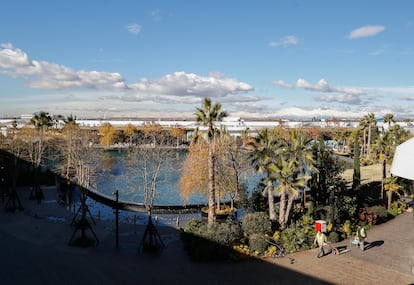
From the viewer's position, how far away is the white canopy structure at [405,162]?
3479 mm

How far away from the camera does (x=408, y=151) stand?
12.0 feet

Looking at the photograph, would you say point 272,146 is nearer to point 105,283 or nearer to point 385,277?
point 385,277

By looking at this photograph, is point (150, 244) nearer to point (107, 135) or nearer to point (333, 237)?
A: point (333, 237)

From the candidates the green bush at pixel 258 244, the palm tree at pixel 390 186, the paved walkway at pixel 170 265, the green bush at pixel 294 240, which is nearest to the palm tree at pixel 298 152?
the green bush at pixel 294 240

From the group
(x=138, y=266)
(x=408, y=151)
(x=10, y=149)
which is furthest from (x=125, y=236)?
(x=10, y=149)

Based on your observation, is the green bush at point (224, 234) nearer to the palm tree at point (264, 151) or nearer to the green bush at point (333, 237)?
the palm tree at point (264, 151)

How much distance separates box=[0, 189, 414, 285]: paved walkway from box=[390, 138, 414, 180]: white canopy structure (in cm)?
1230

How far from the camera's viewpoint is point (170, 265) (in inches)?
656

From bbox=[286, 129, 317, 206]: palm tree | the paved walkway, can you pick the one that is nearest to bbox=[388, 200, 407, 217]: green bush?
the paved walkway

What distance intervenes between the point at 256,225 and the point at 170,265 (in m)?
5.31

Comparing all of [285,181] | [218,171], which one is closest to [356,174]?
[218,171]

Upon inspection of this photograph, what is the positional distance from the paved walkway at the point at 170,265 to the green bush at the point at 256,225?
2.17 m

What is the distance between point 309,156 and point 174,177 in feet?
105

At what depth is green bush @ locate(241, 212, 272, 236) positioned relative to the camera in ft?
63.4
